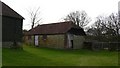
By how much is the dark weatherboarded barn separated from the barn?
448 inches

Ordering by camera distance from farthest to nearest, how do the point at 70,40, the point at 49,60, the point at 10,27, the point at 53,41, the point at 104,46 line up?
the point at 53,41
the point at 104,46
the point at 70,40
the point at 10,27
the point at 49,60

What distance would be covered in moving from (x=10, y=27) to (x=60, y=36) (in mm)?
13394

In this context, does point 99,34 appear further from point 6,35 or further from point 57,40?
point 6,35

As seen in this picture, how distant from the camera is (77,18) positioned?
231ft

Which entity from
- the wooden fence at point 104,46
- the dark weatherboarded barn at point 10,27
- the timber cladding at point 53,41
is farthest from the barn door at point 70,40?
the dark weatherboarded barn at point 10,27

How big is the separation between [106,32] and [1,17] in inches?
1200

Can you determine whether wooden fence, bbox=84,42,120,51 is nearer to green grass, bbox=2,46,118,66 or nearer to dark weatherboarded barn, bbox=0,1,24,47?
green grass, bbox=2,46,118,66

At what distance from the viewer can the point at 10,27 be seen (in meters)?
32.0

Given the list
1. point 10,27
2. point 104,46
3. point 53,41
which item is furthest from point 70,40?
point 10,27

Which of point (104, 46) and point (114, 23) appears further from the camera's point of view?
point (114, 23)

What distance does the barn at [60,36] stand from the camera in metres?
42.5

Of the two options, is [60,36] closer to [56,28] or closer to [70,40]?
[70,40]

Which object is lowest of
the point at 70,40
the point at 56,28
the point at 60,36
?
the point at 70,40

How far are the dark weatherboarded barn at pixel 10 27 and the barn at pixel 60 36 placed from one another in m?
11.4
